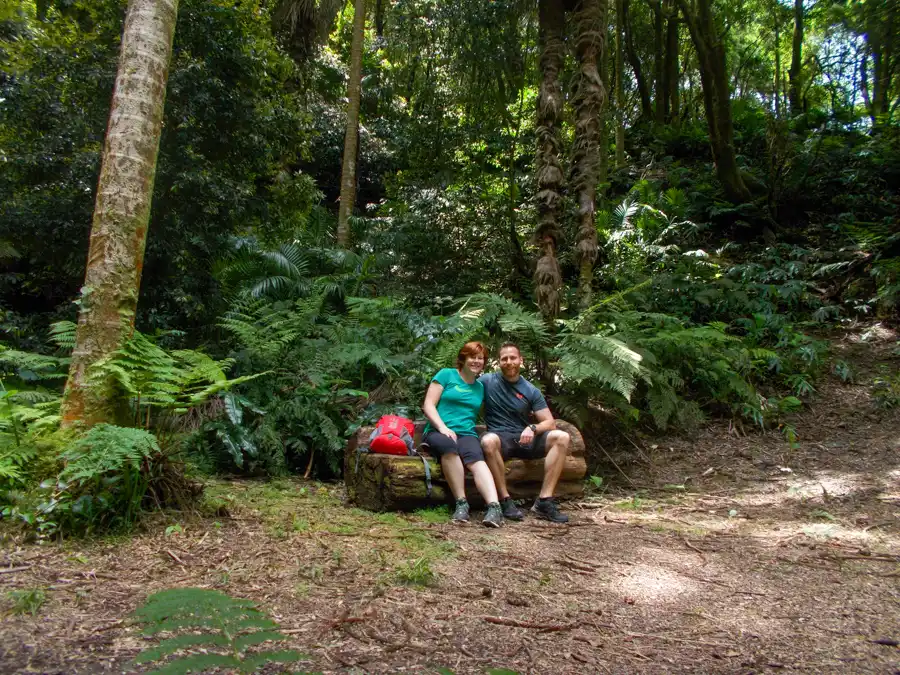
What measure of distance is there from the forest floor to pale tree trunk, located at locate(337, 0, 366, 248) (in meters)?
6.60

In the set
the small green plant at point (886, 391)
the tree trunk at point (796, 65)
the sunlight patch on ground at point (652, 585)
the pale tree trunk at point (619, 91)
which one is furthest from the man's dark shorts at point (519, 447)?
the tree trunk at point (796, 65)

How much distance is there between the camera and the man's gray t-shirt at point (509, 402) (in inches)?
209

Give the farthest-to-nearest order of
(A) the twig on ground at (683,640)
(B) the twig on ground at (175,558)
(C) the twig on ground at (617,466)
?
1. (C) the twig on ground at (617,466)
2. (B) the twig on ground at (175,558)
3. (A) the twig on ground at (683,640)

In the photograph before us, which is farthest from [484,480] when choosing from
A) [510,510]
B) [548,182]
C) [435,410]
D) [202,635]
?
[548,182]

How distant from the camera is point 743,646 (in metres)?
2.63

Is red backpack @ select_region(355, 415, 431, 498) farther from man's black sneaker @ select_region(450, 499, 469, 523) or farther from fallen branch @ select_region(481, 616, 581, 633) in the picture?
fallen branch @ select_region(481, 616, 581, 633)

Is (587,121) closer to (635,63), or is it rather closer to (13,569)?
(13,569)

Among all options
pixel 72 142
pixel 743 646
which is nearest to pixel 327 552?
pixel 743 646

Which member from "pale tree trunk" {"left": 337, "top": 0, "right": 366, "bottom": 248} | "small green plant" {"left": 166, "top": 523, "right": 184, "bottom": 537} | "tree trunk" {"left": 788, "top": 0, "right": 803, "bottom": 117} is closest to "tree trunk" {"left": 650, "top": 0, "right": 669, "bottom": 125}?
"tree trunk" {"left": 788, "top": 0, "right": 803, "bottom": 117}

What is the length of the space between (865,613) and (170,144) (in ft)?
27.3

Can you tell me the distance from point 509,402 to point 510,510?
3.14 feet

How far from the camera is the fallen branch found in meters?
2.69

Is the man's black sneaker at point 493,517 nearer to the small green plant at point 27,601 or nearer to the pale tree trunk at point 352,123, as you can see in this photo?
the small green plant at point 27,601

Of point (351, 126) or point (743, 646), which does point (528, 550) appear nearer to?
point (743, 646)
